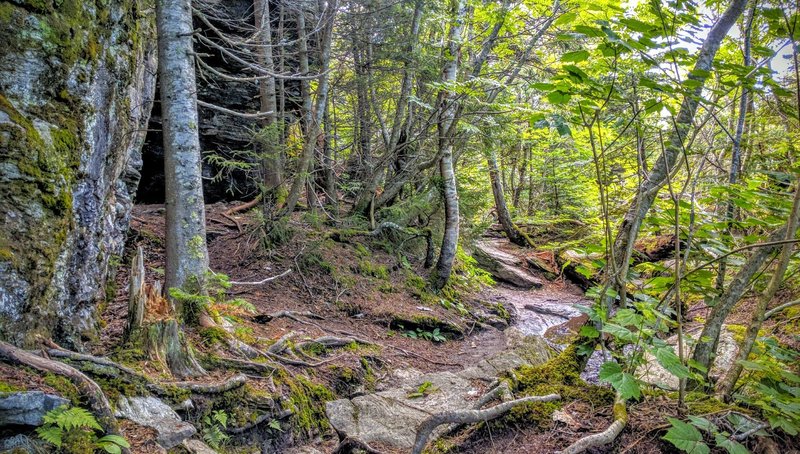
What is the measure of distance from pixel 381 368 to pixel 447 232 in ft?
14.1

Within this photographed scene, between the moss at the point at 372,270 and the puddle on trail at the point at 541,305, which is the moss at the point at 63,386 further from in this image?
the puddle on trail at the point at 541,305

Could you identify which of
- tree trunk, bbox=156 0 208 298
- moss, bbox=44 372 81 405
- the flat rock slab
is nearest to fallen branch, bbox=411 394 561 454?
the flat rock slab

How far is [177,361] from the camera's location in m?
3.49

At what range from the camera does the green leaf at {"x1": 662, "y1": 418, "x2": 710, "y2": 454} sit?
7.36 ft

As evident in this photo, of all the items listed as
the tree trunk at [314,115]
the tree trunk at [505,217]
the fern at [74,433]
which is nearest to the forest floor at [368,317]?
the fern at [74,433]

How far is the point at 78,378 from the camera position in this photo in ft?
8.13

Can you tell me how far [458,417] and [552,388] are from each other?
93 cm

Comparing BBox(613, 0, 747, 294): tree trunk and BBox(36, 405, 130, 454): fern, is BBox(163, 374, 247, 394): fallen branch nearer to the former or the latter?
BBox(36, 405, 130, 454): fern

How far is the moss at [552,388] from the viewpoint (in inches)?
124

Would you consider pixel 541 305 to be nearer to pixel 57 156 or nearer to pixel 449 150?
pixel 449 150

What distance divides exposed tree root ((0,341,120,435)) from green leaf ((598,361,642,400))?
9.21ft

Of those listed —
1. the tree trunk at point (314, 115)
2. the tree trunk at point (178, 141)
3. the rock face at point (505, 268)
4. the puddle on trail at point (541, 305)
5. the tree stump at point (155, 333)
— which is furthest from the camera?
the rock face at point (505, 268)

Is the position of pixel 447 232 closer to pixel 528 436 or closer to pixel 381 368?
pixel 381 368

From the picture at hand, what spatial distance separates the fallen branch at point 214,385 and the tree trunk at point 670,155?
10.3 ft
